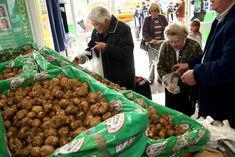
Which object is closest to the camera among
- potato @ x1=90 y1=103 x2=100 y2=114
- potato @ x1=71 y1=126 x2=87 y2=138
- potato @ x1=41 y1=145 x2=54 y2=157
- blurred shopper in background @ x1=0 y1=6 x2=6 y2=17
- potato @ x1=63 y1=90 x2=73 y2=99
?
potato @ x1=41 y1=145 x2=54 y2=157

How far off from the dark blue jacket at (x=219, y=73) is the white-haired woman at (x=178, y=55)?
0.63m

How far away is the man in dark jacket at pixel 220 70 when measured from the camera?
165 centimetres

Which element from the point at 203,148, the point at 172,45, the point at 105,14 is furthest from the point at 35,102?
the point at 172,45

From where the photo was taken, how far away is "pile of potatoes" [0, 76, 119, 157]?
103cm

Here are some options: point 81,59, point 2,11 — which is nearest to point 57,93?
point 81,59

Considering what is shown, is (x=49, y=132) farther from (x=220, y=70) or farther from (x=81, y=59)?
(x=81, y=59)

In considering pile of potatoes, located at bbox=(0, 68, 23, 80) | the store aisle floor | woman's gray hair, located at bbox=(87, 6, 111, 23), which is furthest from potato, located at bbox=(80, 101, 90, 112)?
the store aisle floor

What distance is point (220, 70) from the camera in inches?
66.1

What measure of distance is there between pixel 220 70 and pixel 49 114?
1.12 meters

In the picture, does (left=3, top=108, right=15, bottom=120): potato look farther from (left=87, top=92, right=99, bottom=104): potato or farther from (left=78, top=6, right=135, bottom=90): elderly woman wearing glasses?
(left=78, top=6, right=135, bottom=90): elderly woman wearing glasses

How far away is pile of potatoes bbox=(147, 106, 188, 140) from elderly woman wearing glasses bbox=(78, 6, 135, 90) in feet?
4.35

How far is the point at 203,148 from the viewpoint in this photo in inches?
47.7

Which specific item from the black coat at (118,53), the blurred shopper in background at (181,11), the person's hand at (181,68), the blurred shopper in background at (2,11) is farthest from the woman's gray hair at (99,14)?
the blurred shopper in background at (181,11)

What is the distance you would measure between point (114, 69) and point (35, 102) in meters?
1.59
